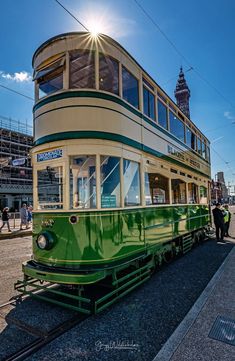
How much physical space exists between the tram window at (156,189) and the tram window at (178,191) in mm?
450

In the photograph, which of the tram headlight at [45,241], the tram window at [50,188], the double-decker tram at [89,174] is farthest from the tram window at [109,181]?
the tram headlight at [45,241]

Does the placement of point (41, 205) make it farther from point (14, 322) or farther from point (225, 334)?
point (225, 334)

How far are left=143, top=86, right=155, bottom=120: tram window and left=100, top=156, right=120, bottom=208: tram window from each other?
186cm

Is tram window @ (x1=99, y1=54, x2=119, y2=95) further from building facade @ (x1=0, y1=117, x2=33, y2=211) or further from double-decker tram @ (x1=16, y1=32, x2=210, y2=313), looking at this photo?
building facade @ (x1=0, y1=117, x2=33, y2=211)

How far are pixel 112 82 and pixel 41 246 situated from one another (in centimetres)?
319

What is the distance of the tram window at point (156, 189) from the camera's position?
5430 mm

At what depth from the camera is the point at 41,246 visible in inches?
165

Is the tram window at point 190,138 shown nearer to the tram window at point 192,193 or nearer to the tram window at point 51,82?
the tram window at point 192,193

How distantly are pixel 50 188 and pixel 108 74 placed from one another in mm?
2352

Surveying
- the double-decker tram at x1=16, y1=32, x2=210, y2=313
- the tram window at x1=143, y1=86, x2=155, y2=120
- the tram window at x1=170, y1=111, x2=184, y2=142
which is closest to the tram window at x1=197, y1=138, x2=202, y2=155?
the tram window at x1=170, y1=111, x2=184, y2=142

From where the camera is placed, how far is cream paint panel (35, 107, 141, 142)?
4.26m

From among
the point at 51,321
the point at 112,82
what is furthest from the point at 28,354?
the point at 112,82

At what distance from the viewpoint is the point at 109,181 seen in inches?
170

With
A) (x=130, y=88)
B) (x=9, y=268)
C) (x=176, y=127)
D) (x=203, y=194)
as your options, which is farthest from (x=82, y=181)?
(x=203, y=194)
